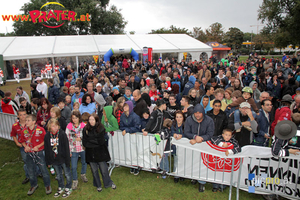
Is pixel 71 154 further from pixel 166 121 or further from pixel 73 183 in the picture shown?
pixel 166 121

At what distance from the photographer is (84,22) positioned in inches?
1420

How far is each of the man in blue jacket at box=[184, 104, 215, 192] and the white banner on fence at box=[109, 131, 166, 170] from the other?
673 mm

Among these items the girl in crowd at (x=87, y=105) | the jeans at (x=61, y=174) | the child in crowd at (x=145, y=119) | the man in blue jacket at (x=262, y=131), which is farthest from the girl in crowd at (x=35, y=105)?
the man in blue jacket at (x=262, y=131)

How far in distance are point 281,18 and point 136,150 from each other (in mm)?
27238

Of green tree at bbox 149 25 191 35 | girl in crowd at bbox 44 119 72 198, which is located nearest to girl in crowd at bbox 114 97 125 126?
girl in crowd at bbox 44 119 72 198

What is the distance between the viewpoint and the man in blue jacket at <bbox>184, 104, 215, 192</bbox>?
4172 mm

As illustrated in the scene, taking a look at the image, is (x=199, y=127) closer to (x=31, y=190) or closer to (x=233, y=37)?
(x=31, y=190)

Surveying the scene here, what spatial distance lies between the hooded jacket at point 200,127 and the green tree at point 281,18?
77.2 ft

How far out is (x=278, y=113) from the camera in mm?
4832

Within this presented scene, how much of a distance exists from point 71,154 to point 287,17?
91.4 feet

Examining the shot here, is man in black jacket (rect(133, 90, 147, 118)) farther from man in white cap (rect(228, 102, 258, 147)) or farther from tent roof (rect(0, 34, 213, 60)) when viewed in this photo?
tent roof (rect(0, 34, 213, 60))

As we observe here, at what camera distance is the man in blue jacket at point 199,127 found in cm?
417

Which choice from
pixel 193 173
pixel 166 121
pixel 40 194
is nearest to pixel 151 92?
pixel 166 121

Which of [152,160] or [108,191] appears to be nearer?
[108,191]
